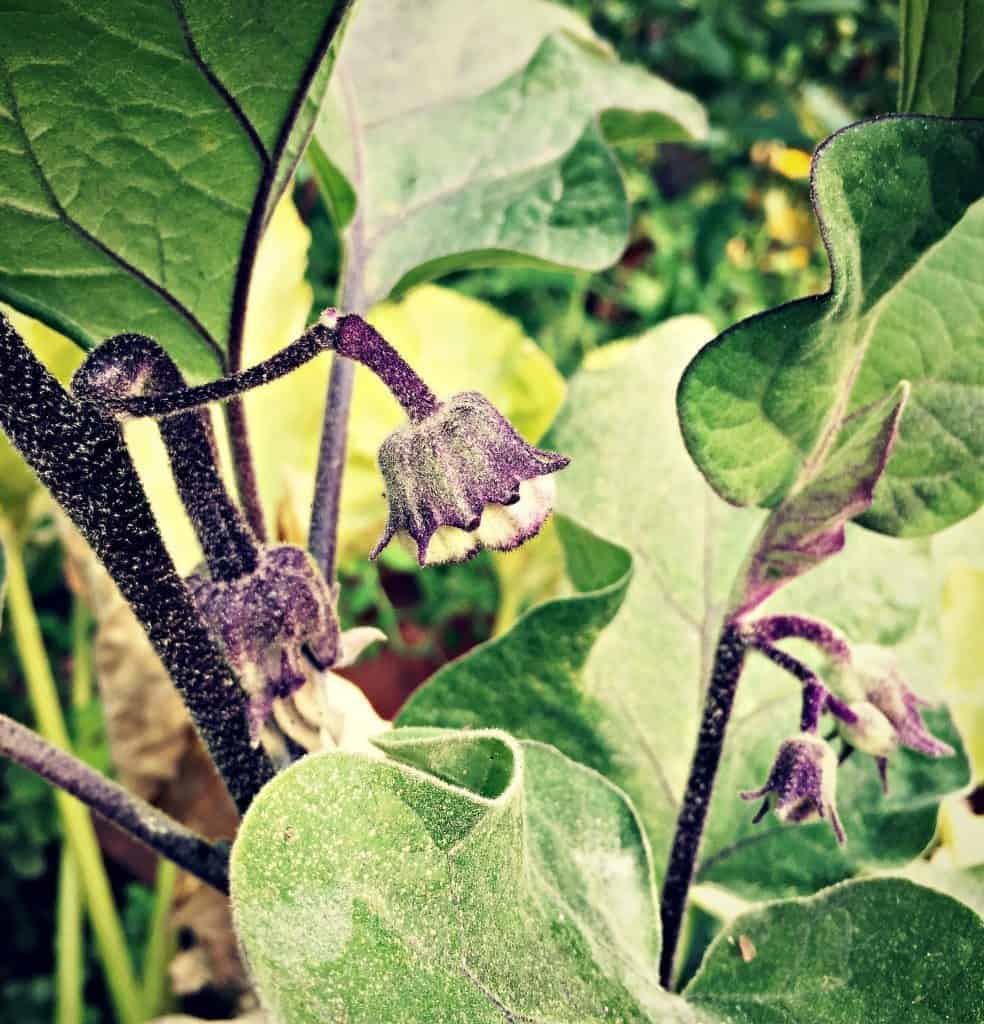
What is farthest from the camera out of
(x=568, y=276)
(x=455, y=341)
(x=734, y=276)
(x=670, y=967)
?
(x=734, y=276)

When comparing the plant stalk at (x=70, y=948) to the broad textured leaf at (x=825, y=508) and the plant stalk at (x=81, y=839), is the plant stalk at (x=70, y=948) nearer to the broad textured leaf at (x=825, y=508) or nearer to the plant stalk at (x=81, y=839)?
the plant stalk at (x=81, y=839)

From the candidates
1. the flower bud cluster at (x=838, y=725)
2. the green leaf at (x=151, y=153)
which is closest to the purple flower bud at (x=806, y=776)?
the flower bud cluster at (x=838, y=725)

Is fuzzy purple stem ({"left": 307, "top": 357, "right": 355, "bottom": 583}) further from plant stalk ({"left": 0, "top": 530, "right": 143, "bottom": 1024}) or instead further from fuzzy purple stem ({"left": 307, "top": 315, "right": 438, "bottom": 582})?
plant stalk ({"left": 0, "top": 530, "right": 143, "bottom": 1024})

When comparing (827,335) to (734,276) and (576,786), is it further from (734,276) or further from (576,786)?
(734,276)

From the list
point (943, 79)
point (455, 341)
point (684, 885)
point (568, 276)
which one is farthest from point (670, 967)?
point (568, 276)

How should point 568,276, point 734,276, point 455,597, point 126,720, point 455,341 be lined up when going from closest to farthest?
point 126,720, point 455,341, point 455,597, point 568,276, point 734,276

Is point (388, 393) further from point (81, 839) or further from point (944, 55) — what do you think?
point (944, 55)

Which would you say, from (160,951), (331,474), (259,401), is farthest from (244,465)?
(160,951)

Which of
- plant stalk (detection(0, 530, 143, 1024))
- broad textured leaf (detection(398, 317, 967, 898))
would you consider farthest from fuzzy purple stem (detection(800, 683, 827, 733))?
plant stalk (detection(0, 530, 143, 1024))
